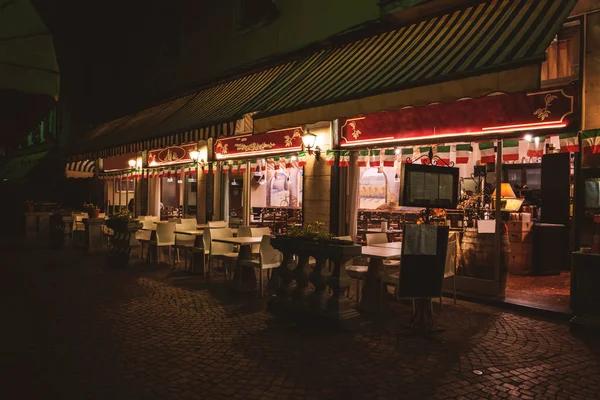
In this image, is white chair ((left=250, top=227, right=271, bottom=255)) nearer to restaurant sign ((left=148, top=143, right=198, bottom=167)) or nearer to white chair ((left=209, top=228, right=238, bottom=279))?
white chair ((left=209, top=228, right=238, bottom=279))

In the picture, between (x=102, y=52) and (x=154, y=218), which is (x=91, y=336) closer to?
(x=154, y=218)

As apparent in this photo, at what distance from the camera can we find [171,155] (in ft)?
53.3

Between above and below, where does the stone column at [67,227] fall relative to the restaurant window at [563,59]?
below

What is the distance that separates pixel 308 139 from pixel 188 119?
356 centimetres

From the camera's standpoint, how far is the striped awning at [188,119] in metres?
10.2

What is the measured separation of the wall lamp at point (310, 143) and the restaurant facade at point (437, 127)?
3 cm

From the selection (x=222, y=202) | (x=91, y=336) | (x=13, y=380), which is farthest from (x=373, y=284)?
(x=222, y=202)

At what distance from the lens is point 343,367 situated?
15.1 ft

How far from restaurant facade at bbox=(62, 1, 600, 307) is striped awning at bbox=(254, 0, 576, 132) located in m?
0.02

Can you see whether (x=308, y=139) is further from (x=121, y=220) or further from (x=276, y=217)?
(x=276, y=217)

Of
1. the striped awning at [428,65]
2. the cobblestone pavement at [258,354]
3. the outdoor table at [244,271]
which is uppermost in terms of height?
the striped awning at [428,65]

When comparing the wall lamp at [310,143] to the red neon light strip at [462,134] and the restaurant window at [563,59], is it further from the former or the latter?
the restaurant window at [563,59]

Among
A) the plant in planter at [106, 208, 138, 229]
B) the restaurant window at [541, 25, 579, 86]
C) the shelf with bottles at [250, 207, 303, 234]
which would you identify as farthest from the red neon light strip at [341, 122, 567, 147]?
the plant in planter at [106, 208, 138, 229]

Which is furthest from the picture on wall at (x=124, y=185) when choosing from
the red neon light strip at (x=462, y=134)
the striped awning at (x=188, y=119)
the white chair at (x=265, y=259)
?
the white chair at (x=265, y=259)
